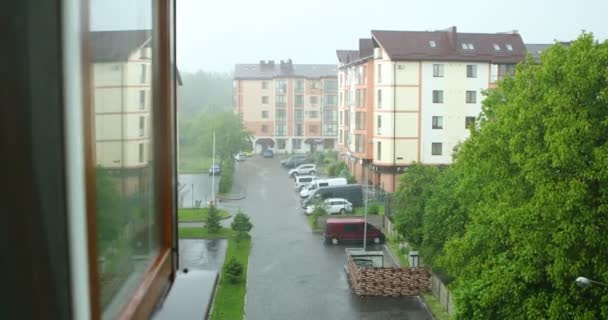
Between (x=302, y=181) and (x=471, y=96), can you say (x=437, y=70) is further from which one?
(x=302, y=181)

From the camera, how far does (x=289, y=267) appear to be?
5098mm

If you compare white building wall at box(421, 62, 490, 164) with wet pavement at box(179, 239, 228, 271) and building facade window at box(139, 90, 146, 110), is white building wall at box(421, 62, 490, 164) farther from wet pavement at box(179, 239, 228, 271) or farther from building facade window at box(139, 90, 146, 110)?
building facade window at box(139, 90, 146, 110)

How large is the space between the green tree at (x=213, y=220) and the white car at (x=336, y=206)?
1212 mm

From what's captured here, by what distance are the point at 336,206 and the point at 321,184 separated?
34 cm

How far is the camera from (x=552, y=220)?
9.90 ft

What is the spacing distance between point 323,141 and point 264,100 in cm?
91

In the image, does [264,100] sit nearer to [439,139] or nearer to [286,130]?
[286,130]

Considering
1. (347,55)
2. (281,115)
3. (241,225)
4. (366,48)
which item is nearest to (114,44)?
(241,225)

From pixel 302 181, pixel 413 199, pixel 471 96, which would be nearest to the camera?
pixel 413 199

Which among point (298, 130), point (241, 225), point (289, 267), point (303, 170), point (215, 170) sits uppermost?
point (298, 130)

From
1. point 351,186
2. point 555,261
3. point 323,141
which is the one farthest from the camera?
point 323,141

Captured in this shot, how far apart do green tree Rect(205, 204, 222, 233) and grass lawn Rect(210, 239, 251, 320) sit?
20 cm

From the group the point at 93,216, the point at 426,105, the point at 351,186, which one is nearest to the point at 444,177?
the point at 426,105

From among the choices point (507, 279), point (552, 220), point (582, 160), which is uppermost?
point (582, 160)
